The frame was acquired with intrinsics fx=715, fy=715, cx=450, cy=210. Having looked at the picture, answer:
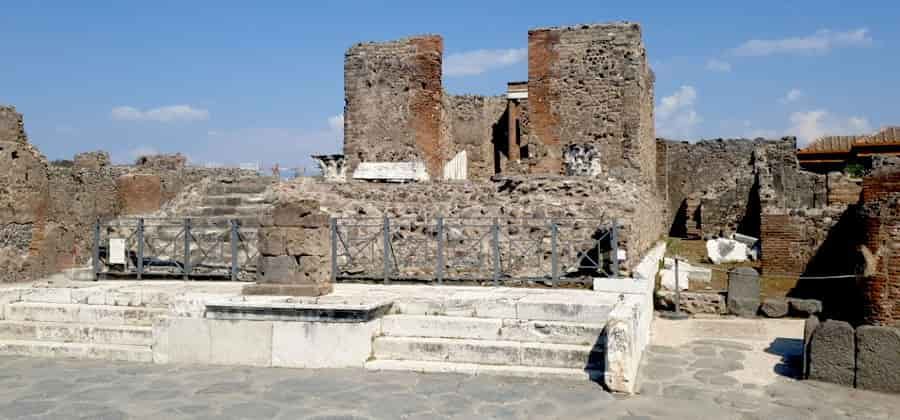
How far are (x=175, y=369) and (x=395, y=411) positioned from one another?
8.52 feet

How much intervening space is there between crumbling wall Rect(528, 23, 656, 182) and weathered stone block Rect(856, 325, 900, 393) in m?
10.1

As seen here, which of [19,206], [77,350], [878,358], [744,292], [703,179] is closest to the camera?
[878,358]

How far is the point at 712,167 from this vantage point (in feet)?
83.8

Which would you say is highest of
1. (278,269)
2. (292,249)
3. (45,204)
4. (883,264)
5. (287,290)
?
(45,204)

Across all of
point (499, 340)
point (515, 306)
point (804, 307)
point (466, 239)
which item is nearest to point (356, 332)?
point (499, 340)

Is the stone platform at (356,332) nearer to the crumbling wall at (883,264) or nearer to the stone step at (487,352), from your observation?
the stone step at (487,352)

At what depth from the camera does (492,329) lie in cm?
676

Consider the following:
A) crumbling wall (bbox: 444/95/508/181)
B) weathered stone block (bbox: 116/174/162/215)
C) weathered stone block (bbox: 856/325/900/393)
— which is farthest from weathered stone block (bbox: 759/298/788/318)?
weathered stone block (bbox: 116/174/162/215)

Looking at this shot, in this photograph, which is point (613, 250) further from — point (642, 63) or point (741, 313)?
point (642, 63)

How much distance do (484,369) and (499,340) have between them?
464mm

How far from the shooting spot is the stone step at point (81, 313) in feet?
25.2

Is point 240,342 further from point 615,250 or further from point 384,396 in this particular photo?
point 615,250

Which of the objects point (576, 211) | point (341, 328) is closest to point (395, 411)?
point (341, 328)

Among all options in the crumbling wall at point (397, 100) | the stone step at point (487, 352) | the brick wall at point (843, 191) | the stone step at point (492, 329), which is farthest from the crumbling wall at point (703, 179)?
the stone step at point (487, 352)
